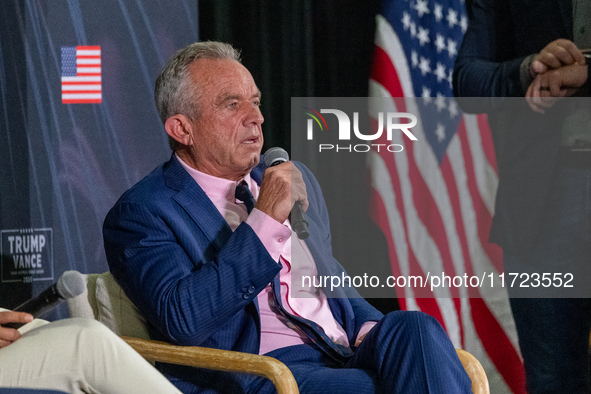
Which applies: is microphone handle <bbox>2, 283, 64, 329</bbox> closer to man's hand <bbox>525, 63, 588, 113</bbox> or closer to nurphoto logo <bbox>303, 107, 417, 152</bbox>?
nurphoto logo <bbox>303, 107, 417, 152</bbox>

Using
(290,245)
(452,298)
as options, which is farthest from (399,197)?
(290,245)

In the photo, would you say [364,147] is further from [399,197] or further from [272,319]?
[272,319]

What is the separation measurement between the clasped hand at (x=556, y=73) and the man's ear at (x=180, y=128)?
165 cm

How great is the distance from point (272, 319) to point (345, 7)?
1.85 meters

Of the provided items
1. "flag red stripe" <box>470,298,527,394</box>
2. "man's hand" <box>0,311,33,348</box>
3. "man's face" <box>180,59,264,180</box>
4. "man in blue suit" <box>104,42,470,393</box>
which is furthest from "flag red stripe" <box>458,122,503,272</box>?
"man's hand" <box>0,311,33,348</box>

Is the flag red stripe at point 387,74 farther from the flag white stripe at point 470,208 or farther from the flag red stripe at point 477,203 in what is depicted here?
the flag red stripe at point 477,203

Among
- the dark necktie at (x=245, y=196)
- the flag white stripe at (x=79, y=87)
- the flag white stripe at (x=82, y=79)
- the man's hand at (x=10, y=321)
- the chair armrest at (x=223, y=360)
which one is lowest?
the chair armrest at (x=223, y=360)

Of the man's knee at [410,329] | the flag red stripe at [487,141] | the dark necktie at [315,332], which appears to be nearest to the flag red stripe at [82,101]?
the dark necktie at [315,332]

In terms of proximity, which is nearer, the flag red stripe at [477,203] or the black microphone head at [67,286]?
the black microphone head at [67,286]

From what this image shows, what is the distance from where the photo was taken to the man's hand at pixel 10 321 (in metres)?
1.12

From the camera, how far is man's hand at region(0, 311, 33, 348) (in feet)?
3.66

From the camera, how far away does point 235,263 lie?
1.32 m

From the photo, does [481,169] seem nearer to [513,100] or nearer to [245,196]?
[513,100]

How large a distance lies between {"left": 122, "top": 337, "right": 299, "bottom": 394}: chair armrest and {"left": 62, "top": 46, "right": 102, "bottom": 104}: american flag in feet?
5.17
